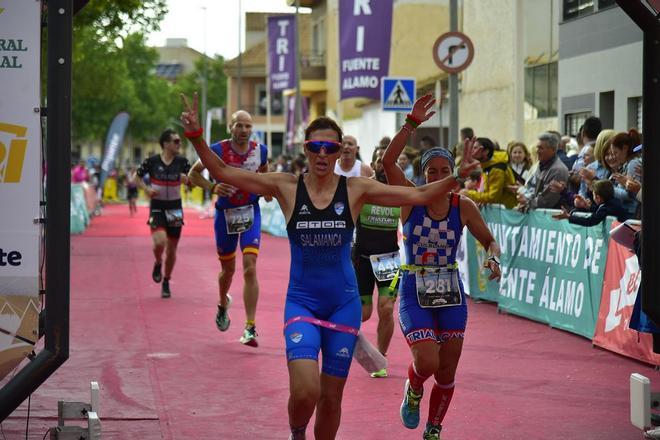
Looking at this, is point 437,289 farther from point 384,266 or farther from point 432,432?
point 384,266

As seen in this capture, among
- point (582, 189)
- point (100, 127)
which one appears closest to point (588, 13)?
point (582, 189)

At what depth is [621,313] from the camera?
38.8 feet

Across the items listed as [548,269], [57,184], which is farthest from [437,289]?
[548,269]

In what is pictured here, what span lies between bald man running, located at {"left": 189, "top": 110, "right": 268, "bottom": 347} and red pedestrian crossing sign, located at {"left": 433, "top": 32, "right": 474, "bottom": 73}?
7.20m

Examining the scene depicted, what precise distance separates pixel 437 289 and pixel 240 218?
15.5 ft

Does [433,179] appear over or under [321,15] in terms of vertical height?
under

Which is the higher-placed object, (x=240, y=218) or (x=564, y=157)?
(x=564, y=157)

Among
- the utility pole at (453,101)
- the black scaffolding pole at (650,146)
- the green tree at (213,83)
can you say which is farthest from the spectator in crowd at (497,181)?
the green tree at (213,83)

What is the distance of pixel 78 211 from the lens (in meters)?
36.7

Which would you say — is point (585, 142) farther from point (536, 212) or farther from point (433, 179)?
point (433, 179)

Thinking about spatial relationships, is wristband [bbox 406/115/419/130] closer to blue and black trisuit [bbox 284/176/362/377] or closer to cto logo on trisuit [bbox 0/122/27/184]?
blue and black trisuit [bbox 284/176/362/377]

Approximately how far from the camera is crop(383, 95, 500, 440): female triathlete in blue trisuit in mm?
8062

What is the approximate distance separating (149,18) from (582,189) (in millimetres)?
16350

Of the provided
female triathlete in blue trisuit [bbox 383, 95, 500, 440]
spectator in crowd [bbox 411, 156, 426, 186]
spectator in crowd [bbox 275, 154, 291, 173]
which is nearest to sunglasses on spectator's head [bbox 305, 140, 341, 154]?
female triathlete in blue trisuit [bbox 383, 95, 500, 440]
